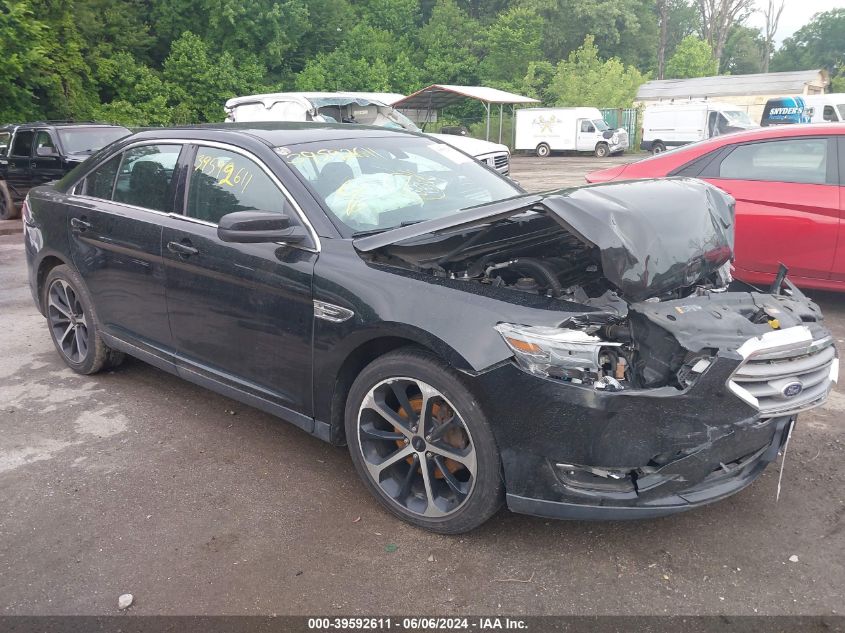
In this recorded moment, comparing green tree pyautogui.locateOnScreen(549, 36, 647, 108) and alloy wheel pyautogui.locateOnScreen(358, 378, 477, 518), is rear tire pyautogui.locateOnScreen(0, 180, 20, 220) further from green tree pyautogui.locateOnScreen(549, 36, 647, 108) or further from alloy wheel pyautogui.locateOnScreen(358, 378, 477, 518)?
green tree pyautogui.locateOnScreen(549, 36, 647, 108)

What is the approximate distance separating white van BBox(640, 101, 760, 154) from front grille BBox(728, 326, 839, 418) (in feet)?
94.3

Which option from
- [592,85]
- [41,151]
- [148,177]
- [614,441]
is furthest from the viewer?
[592,85]

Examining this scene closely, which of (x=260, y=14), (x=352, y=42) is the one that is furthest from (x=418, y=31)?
(x=260, y=14)

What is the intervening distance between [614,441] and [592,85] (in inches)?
1682

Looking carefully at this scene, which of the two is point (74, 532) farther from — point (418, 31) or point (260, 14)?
point (418, 31)

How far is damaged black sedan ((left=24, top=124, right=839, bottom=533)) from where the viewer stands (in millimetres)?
2635

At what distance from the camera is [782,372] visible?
2732 mm

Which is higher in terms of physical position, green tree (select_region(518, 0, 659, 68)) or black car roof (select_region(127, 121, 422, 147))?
green tree (select_region(518, 0, 659, 68))

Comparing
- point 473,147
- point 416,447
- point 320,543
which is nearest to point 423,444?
point 416,447

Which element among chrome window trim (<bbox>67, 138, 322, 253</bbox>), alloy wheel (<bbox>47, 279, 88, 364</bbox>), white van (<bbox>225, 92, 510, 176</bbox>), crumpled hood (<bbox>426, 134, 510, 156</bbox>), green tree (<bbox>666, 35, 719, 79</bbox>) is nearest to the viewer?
chrome window trim (<bbox>67, 138, 322, 253</bbox>)

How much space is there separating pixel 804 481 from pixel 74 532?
11.1ft

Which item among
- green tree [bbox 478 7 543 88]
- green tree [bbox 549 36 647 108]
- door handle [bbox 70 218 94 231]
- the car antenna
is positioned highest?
green tree [bbox 478 7 543 88]

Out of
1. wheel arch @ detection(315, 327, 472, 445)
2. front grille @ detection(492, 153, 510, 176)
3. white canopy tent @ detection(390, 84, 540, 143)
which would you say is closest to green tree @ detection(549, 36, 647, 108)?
white canopy tent @ detection(390, 84, 540, 143)

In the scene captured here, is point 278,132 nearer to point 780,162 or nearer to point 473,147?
point 780,162
